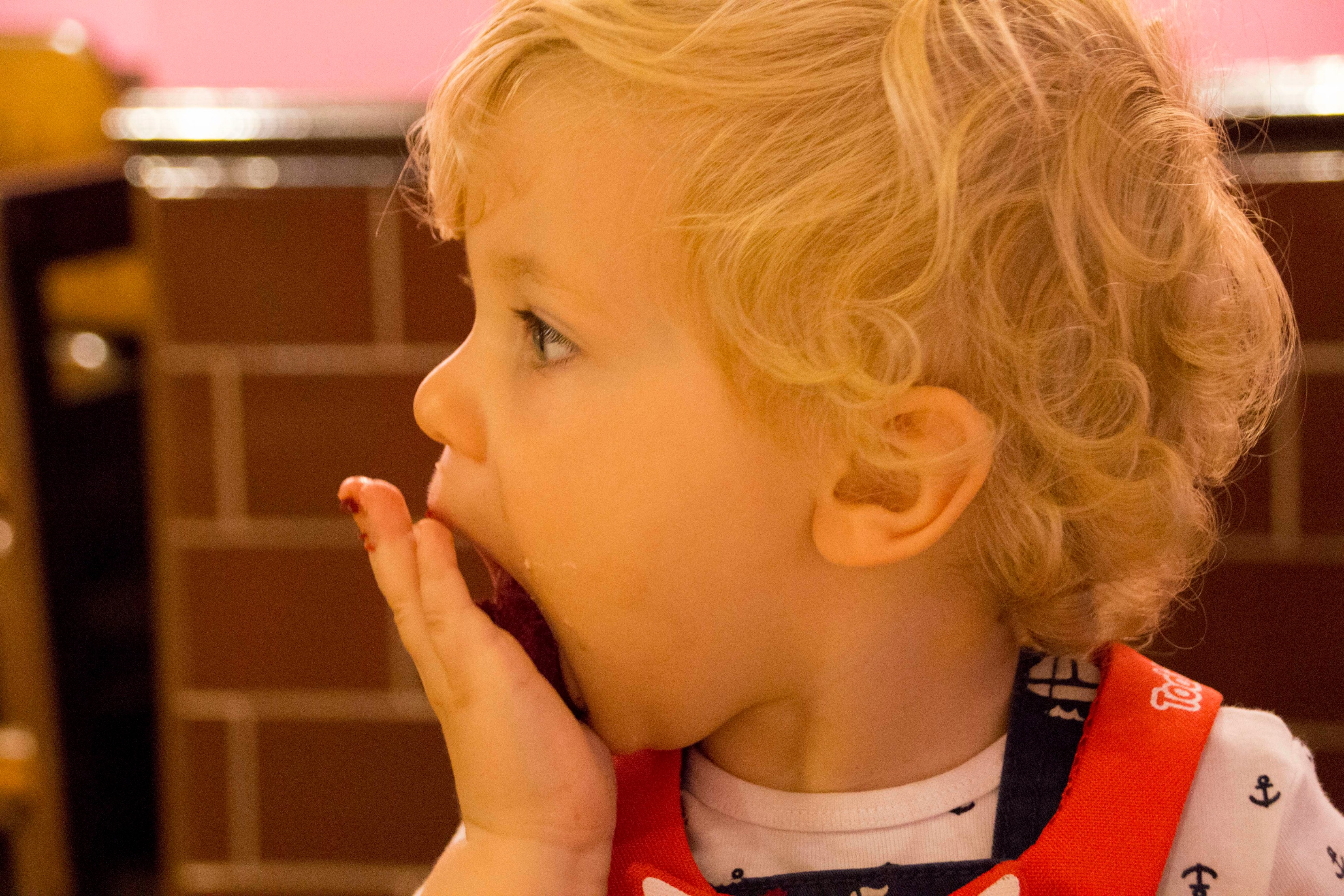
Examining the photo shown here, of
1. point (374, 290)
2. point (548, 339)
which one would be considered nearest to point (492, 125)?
point (548, 339)

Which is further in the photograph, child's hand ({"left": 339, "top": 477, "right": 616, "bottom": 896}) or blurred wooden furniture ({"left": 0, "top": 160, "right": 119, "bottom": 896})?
blurred wooden furniture ({"left": 0, "top": 160, "right": 119, "bottom": 896})

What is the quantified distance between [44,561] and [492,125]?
1057 millimetres

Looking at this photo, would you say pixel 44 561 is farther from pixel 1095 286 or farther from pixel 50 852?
pixel 1095 286

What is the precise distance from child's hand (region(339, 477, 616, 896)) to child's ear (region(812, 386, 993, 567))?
167 mm

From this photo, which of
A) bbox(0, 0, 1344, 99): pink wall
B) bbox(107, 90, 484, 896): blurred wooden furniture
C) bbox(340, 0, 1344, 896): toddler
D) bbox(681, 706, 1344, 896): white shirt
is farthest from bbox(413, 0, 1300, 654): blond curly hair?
bbox(0, 0, 1344, 99): pink wall

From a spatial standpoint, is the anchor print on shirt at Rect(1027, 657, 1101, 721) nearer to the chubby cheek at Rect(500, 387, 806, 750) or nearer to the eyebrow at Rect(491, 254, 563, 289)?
the chubby cheek at Rect(500, 387, 806, 750)

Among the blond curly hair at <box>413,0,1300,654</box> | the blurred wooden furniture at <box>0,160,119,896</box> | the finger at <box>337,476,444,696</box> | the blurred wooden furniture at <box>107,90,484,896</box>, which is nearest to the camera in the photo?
the blond curly hair at <box>413,0,1300,654</box>

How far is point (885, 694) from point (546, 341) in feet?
0.84

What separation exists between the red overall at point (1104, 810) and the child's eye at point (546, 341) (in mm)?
250

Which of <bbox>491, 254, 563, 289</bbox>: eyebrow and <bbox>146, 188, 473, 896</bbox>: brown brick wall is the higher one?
<bbox>491, 254, 563, 289</bbox>: eyebrow

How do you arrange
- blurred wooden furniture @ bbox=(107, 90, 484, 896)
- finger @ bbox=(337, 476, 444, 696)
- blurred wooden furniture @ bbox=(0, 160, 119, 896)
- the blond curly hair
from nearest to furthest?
the blond curly hair → finger @ bbox=(337, 476, 444, 696) → blurred wooden furniture @ bbox=(107, 90, 484, 896) → blurred wooden furniture @ bbox=(0, 160, 119, 896)

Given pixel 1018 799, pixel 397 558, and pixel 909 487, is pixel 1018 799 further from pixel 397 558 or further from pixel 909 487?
pixel 397 558

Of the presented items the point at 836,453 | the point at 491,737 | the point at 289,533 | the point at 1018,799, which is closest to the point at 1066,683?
the point at 1018,799

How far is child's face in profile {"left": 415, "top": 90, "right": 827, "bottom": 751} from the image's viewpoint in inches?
24.5
